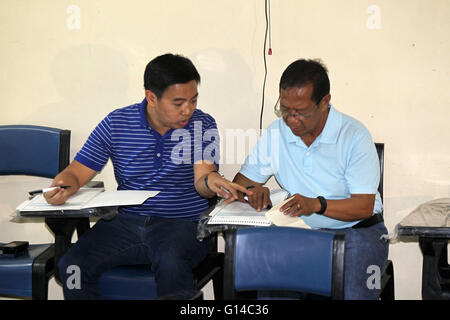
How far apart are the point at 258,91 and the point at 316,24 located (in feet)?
1.50

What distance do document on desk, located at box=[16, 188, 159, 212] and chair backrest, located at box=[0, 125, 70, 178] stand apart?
16.4 inches

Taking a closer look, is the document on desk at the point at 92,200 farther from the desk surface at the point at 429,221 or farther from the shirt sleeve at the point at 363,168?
the desk surface at the point at 429,221

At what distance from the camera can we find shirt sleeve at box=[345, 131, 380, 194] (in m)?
2.25

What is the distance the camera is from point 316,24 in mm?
2846

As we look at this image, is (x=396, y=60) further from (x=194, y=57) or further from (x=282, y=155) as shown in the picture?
(x=194, y=57)

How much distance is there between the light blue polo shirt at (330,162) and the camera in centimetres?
228

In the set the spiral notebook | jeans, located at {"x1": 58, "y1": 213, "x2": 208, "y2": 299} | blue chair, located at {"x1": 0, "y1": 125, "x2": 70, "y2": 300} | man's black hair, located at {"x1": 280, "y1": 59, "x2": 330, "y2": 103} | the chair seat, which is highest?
man's black hair, located at {"x1": 280, "y1": 59, "x2": 330, "y2": 103}

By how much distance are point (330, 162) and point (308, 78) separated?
0.38 m

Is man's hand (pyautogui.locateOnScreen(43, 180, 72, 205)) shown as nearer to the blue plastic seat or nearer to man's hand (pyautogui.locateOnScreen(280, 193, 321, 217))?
the blue plastic seat

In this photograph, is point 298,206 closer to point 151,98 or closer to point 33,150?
point 151,98

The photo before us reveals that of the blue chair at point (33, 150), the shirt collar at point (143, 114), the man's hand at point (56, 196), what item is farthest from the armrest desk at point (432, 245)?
the blue chair at point (33, 150)

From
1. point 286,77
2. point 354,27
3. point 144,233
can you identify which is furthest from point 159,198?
point 354,27

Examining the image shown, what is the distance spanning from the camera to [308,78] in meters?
2.25

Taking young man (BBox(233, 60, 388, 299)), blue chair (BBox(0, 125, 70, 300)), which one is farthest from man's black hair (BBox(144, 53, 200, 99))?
blue chair (BBox(0, 125, 70, 300))
